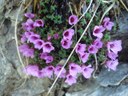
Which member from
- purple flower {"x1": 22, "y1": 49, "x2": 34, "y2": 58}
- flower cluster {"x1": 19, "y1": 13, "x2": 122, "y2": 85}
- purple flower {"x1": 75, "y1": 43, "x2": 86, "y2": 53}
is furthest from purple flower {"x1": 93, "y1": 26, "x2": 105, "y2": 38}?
purple flower {"x1": 22, "y1": 49, "x2": 34, "y2": 58}

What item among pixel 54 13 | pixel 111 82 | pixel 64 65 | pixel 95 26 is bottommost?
pixel 111 82

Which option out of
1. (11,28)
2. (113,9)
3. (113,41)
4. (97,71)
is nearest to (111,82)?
(97,71)

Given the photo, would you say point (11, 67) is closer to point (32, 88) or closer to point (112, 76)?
point (32, 88)

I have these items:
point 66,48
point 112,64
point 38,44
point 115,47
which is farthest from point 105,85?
point 38,44

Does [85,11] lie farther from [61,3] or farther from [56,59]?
[56,59]

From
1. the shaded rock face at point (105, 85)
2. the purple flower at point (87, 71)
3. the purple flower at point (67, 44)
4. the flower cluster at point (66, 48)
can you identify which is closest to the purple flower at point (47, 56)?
the flower cluster at point (66, 48)
